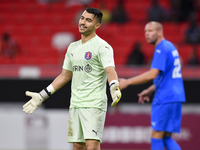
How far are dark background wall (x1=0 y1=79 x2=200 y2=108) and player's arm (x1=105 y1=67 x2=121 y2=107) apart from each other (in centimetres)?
430

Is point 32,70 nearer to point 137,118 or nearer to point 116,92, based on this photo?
point 137,118

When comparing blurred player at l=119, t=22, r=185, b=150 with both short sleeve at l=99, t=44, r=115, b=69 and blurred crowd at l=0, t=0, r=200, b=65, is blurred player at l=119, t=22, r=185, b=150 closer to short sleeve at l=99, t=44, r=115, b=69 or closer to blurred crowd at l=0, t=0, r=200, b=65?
short sleeve at l=99, t=44, r=115, b=69

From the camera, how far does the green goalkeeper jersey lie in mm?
4293

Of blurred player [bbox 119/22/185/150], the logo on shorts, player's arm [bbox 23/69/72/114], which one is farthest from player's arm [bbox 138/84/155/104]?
the logo on shorts

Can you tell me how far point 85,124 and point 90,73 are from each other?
564 millimetres

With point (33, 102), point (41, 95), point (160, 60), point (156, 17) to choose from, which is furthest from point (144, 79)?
point (156, 17)

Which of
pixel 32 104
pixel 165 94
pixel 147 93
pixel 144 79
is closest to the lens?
pixel 32 104

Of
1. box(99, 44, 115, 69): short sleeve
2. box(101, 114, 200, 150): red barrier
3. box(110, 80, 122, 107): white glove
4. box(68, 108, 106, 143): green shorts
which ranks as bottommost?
box(101, 114, 200, 150): red barrier

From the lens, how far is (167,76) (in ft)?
18.0

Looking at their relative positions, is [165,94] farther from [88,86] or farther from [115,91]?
[115,91]

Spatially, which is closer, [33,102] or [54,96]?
[33,102]

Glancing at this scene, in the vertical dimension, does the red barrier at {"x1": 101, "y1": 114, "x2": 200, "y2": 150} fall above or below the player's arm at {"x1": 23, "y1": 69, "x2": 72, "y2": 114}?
below

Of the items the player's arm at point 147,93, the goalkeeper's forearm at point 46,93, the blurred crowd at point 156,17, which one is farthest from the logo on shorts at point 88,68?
the blurred crowd at point 156,17

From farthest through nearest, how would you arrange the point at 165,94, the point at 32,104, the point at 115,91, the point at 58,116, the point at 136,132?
the point at 58,116 < the point at 136,132 < the point at 165,94 < the point at 32,104 < the point at 115,91
